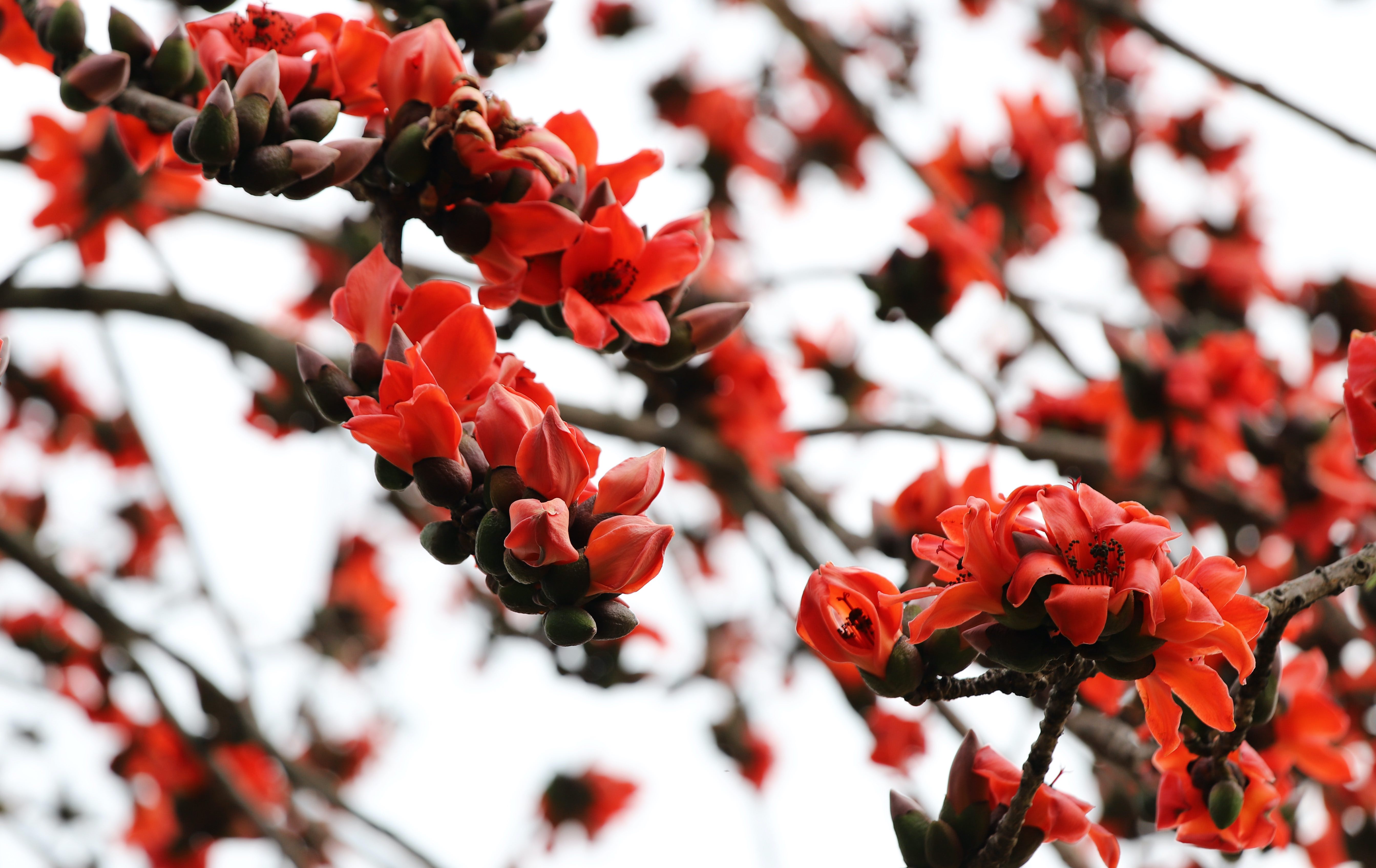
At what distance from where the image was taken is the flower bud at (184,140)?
0.79 m

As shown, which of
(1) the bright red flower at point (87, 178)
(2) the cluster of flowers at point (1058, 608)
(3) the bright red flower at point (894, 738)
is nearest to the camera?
(2) the cluster of flowers at point (1058, 608)

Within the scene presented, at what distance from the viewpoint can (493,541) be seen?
0.69 meters

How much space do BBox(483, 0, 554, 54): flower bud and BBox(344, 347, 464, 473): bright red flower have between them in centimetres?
47

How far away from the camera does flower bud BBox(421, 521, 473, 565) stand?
29.0 inches

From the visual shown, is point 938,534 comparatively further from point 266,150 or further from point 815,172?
point 815,172

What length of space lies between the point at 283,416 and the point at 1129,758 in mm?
1469

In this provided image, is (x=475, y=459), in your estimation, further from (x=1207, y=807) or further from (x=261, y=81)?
(x=1207, y=807)

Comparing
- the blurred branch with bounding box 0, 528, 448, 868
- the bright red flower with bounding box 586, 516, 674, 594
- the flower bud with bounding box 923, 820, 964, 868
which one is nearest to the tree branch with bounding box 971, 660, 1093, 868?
the flower bud with bounding box 923, 820, 964, 868

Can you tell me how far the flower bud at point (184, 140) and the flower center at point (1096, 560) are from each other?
680 mm

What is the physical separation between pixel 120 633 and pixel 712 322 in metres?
1.27

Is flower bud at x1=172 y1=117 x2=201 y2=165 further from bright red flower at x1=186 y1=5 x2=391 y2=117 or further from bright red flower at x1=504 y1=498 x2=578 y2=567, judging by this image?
bright red flower at x1=504 y1=498 x2=578 y2=567

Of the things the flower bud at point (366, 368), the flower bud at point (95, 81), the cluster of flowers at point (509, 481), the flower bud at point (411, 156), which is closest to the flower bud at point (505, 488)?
the cluster of flowers at point (509, 481)

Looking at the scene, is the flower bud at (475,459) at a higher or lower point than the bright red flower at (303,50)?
lower

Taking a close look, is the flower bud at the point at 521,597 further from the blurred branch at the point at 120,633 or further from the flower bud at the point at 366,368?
the blurred branch at the point at 120,633
